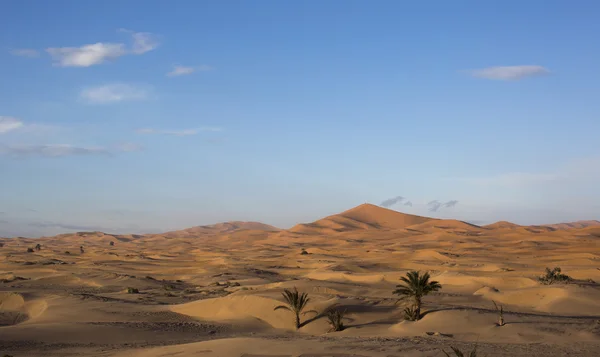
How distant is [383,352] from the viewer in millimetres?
12773

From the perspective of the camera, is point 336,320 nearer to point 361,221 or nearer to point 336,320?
Result: point 336,320

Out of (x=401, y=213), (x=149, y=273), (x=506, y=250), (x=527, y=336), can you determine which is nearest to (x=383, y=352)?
(x=527, y=336)

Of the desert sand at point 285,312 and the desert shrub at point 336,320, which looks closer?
the desert sand at point 285,312

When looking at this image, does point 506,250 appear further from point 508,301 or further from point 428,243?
point 508,301

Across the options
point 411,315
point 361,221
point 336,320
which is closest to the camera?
point 336,320

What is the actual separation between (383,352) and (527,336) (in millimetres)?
5150

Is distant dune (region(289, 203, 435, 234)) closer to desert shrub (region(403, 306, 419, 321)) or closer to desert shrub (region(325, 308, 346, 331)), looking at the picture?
desert shrub (region(325, 308, 346, 331))

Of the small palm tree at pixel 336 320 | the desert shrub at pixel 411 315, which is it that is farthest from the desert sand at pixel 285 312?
the desert shrub at pixel 411 315

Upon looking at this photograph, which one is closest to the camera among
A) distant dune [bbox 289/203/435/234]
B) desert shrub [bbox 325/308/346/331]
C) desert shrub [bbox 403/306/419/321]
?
desert shrub [bbox 325/308/346/331]

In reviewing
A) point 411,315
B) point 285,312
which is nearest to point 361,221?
point 285,312

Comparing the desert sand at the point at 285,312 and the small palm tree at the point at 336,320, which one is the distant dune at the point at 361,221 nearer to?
the desert sand at the point at 285,312

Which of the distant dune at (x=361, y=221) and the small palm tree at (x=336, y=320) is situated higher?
the distant dune at (x=361, y=221)

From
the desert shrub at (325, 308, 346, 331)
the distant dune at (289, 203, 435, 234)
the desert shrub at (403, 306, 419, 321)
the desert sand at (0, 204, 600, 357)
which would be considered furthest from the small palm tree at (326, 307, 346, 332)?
the distant dune at (289, 203, 435, 234)

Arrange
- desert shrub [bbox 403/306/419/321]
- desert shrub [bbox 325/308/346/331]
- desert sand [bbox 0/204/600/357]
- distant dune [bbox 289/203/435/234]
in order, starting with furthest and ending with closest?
distant dune [bbox 289/203/435/234]
desert shrub [bbox 403/306/419/321]
desert shrub [bbox 325/308/346/331]
desert sand [bbox 0/204/600/357]
